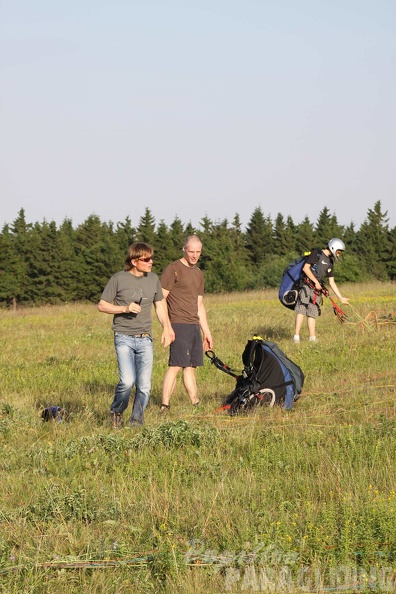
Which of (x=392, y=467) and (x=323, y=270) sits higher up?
(x=323, y=270)

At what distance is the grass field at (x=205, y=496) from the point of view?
423 cm

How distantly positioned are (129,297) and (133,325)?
0.30 metres

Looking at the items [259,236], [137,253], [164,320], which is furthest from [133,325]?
[259,236]

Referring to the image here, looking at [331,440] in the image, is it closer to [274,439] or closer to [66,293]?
[274,439]

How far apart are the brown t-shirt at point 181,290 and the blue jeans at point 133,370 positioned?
102 cm

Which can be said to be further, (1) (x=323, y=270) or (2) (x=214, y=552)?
(1) (x=323, y=270)

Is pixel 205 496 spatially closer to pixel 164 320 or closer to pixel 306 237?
pixel 164 320

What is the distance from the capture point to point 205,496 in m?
5.39

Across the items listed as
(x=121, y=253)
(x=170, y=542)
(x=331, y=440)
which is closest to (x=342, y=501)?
(x=170, y=542)

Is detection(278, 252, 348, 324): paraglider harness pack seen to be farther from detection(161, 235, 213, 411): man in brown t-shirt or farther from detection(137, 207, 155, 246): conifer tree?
detection(137, 207, 155, 246): conifer tree

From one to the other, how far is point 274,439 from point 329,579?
3187 millimetres

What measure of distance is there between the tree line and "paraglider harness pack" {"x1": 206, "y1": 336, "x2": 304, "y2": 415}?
151 feet

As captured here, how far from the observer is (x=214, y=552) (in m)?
4.46

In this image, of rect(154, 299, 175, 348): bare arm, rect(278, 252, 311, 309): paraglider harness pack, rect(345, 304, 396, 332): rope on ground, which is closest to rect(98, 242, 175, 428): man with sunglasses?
rect(154, 299, 175, 348): bare arm
